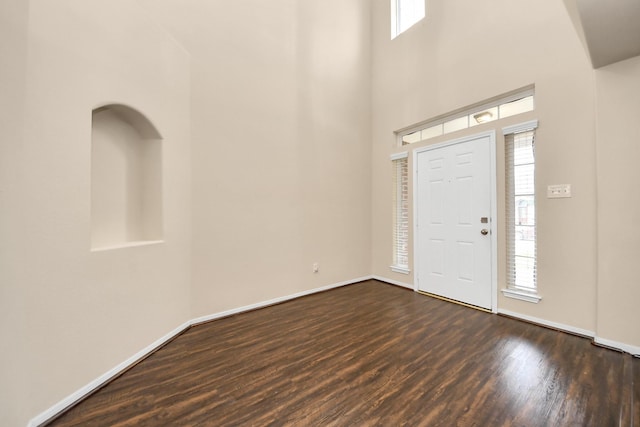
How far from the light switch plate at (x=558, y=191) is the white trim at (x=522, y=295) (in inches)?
42.0

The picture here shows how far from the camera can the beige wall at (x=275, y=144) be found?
9.60 ft

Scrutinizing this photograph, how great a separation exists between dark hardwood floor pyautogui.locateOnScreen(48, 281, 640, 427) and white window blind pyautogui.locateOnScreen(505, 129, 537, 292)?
0.55 m

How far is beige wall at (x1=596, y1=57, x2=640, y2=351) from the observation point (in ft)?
7.07

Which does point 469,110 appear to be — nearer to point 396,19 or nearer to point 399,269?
point 396,19

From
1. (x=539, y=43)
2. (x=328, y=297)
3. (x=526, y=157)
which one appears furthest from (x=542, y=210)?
(x=328, y=297)

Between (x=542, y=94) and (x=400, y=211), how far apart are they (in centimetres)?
228

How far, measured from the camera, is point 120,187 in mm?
2309

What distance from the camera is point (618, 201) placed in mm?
2238

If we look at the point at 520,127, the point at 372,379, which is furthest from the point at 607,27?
the point at 372,379

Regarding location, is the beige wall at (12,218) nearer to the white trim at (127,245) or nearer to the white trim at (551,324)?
the white trim at (127,245)

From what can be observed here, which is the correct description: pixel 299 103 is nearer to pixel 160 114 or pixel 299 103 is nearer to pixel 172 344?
pixel 160 114

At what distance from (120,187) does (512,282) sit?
4.20 metres

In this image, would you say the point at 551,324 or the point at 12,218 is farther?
the point at 551,324

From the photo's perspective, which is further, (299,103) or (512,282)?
(299,103)
